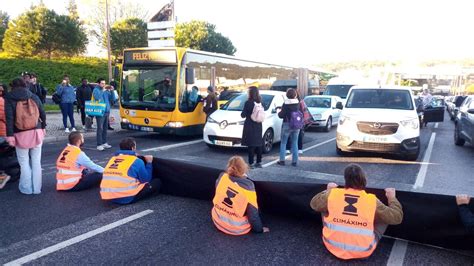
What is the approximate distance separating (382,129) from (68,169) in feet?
22.5

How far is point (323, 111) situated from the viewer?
51.8 feet

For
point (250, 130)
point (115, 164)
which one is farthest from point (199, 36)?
point (115, 164)

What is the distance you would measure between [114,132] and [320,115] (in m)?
8.43

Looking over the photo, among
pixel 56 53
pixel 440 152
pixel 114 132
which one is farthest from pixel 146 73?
pixel 56 53

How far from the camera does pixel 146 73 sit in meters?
12.2

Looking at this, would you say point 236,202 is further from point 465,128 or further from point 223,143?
point 465,128

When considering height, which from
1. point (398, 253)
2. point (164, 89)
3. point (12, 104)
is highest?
point (164, 89)

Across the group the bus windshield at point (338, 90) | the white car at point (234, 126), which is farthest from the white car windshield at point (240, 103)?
the bus windshield at point (338, 90)

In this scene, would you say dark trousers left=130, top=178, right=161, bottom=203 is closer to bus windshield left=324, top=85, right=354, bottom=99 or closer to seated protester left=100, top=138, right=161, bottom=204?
Result: seated protester left=100, top=138, right=161, bottom=204

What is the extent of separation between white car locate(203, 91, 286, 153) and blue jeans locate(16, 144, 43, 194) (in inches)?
190

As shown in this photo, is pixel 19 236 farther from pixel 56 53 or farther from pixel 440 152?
pixel 56 53

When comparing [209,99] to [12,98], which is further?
[209,99]

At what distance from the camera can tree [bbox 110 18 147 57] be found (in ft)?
134

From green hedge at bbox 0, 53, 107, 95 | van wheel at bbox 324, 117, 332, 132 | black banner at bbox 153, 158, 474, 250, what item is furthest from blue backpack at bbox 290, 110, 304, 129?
green hedge at bbox 0, 53, 107, 95
